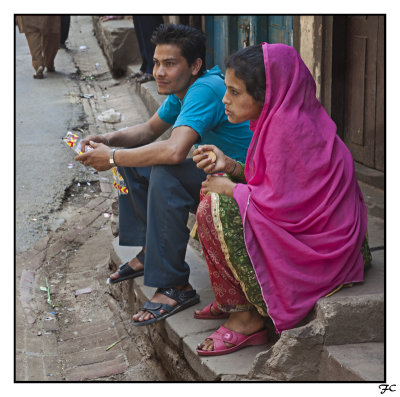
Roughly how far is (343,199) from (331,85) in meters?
1.90

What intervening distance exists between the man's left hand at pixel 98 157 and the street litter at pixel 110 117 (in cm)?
420

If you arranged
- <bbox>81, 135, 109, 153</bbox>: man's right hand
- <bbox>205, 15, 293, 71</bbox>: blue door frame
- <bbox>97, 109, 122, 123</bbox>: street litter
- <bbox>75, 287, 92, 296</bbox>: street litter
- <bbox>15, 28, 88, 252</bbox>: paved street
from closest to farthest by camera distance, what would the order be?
<bbox>81, 135, 109, 153</bbox>: man's right hand → <bbox>75, 287, 92, 296</bbox>: street litter → <bbox>15, 28, 88, 252</bbox>: paved street → <bbox>205, 15, 293, 71</bbox>: blue door frame → <bbox>97, 109, 122, 123</bbox>: street litter

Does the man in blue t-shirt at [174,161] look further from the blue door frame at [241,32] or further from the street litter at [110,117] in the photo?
the street litter at [110,117]

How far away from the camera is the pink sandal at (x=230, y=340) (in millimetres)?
2848

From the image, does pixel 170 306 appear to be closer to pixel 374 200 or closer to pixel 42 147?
pixel 374 200

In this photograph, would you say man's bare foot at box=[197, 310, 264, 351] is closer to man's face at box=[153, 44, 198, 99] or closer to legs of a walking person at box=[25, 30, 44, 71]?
man's face at box=[153, 44, 198, 99]

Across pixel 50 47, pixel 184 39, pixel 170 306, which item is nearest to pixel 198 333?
pixel 170 306

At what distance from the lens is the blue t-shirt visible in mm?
3174

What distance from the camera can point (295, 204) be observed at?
2588 mm

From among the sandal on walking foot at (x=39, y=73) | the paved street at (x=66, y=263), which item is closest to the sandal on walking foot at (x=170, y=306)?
the paved street at (x=66, y=263)

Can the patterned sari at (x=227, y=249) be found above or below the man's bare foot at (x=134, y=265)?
above

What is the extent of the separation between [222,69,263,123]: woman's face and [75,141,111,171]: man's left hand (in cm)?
80

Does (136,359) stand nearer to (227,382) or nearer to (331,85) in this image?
(227,382)

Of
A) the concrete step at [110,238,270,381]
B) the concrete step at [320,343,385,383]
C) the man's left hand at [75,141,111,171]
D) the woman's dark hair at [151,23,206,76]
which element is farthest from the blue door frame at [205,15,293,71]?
the concrete step at [320,343,385,383]
